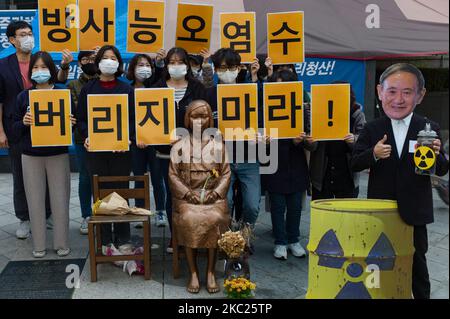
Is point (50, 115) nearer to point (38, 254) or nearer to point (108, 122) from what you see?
point (108, 122)

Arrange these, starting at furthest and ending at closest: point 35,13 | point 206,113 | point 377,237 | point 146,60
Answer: point 35,13 → point 146,60 → point 206,113 → point 377,237

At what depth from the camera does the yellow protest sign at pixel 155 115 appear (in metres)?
3.99

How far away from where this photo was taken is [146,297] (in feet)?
12.1

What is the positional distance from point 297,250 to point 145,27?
2.71 m

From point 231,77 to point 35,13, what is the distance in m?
5.34

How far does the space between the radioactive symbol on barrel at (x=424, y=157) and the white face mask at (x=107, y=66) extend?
107 inches

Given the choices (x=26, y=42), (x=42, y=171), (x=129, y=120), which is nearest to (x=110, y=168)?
(x=129, y=120)

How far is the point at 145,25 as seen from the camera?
446 cm

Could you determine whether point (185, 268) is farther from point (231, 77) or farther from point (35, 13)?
point (35, 13)

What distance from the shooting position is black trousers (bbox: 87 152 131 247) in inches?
172

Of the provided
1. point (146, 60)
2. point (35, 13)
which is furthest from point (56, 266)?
point (35, 13)

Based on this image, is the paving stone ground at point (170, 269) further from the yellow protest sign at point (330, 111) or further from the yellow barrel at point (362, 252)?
the yellow protest sign at point (330, 111)

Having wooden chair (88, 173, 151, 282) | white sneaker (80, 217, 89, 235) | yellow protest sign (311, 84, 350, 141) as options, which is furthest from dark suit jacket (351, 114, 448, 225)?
white sneaker (80, 217, 89, 235)

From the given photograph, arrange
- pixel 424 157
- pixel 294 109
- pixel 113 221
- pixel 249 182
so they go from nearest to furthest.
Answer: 1. pixel 424 157
2. pixel 113 221
3. pixel 294 109
4. pixel 249 182
